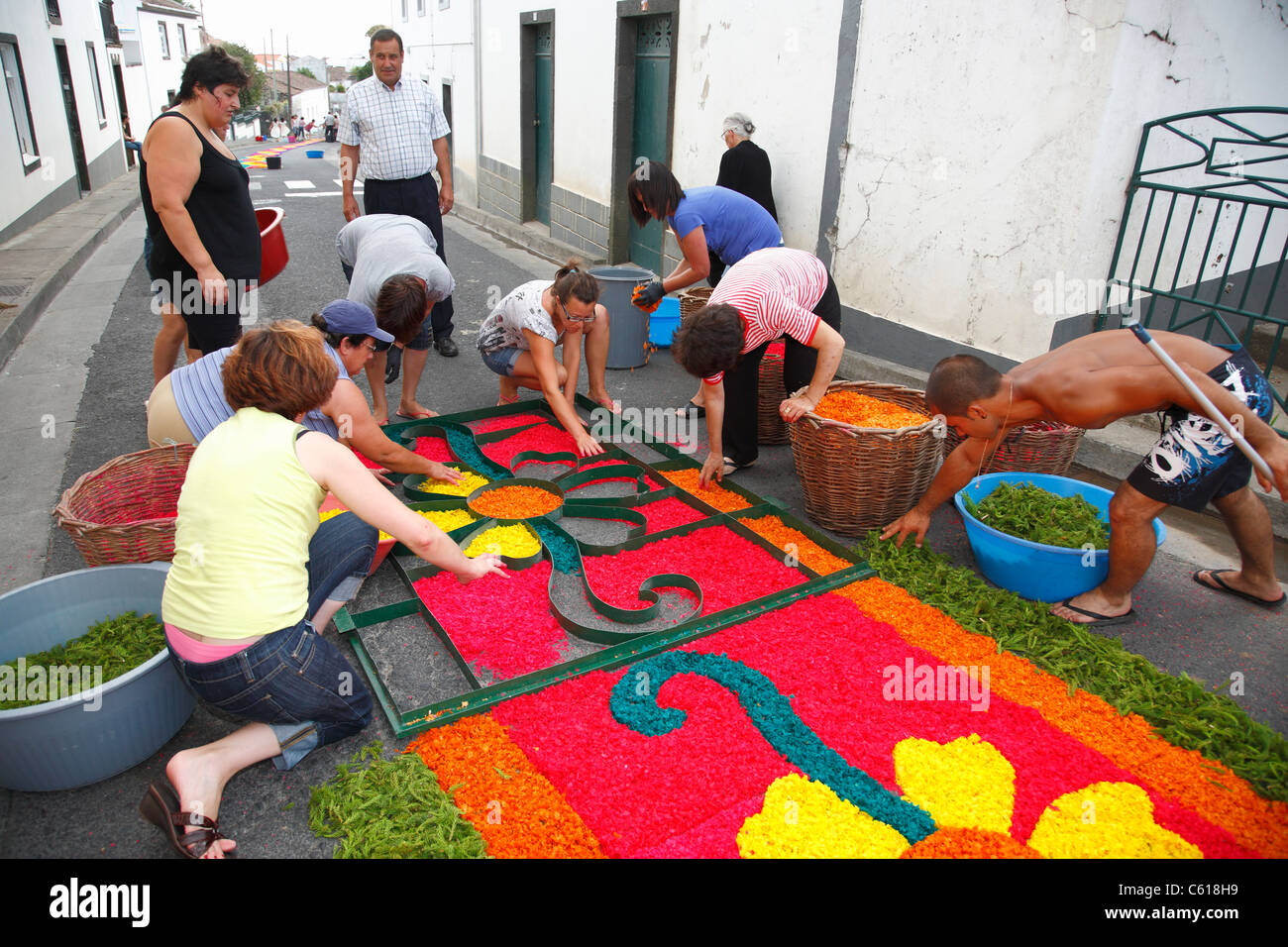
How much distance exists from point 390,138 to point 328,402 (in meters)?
3.02

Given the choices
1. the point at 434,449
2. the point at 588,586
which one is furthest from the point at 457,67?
the point at 588,586

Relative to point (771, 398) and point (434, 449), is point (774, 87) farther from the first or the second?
point (434, 449)

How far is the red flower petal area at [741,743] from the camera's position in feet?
6.45

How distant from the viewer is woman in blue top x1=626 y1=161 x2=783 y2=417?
382 cm

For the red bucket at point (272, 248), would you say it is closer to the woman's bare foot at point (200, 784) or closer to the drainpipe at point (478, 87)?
the woman's bare foot at point (200, 784)

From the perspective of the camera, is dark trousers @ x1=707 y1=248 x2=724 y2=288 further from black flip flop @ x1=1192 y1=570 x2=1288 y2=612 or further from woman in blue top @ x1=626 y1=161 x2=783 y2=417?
black flip flop @ x1=1192 y1=570 x2=1288 y2=612

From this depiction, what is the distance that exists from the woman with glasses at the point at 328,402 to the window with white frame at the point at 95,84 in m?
16.0

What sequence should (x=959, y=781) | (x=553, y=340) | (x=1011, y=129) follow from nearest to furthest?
(x=959, y=781) < (x=553, y=340) < (x=1011, y=129)

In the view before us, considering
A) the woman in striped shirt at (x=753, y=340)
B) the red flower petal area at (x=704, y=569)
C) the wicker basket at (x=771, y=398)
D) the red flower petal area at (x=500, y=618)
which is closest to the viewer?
the red flower petal area at (x=500, y=618)

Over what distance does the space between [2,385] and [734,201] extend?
4.51m

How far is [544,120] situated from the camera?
989cm

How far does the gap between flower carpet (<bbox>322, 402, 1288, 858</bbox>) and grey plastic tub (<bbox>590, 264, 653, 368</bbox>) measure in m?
2.48

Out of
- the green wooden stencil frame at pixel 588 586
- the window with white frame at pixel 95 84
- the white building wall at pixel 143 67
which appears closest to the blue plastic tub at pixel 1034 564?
the green wooden stencil frame at pixel 588 586
